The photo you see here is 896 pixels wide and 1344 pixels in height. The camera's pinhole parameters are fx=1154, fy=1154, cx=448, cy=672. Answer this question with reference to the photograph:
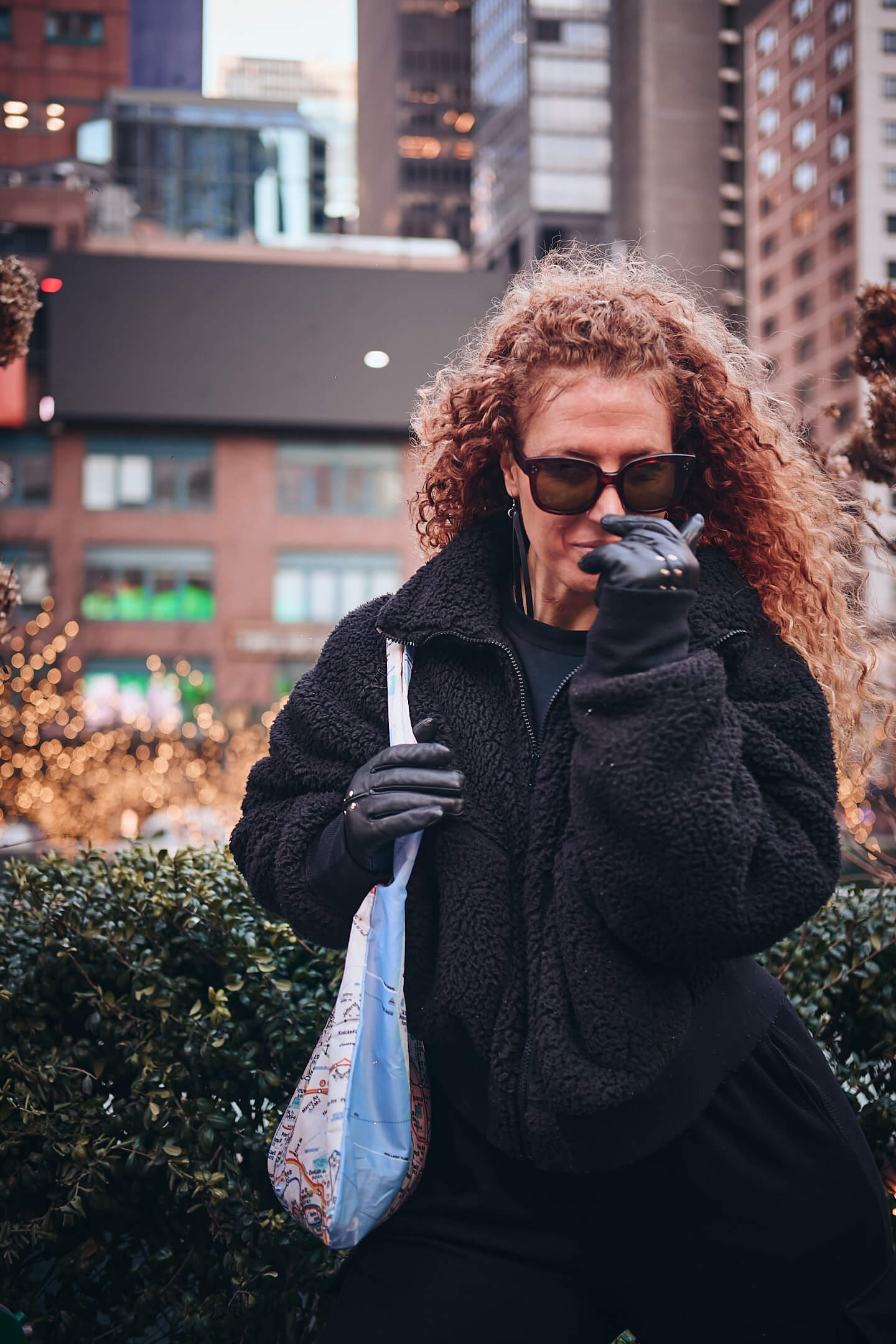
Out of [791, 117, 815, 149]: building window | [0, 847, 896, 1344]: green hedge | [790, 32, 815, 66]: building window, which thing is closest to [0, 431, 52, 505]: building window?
[0, 847, 896, 1344]: green hedge

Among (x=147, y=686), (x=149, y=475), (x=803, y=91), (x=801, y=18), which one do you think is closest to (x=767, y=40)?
(x=801, y=18)

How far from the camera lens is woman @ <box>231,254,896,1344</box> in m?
1.50

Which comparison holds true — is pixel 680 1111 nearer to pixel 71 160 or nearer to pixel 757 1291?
pixel 757 1291

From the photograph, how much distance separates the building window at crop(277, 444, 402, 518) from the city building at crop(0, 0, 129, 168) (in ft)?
39.0

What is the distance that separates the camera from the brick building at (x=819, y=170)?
205ft

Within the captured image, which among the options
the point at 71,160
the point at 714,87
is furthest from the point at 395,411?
the point at 714,87

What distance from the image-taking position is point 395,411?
39156mm

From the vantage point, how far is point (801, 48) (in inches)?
2694

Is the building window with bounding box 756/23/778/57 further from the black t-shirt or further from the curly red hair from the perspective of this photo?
the black t-shirt

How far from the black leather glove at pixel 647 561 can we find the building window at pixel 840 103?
7267cm

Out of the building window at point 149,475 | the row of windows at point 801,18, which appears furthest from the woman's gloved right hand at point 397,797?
the row of windows at point 801,18

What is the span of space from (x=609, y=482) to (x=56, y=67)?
146 feet

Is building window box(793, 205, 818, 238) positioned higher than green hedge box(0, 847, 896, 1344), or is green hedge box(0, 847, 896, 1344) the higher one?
building window box(793, 205, 818, 238)

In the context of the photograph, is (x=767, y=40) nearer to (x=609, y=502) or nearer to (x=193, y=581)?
(x=193, y=581)
